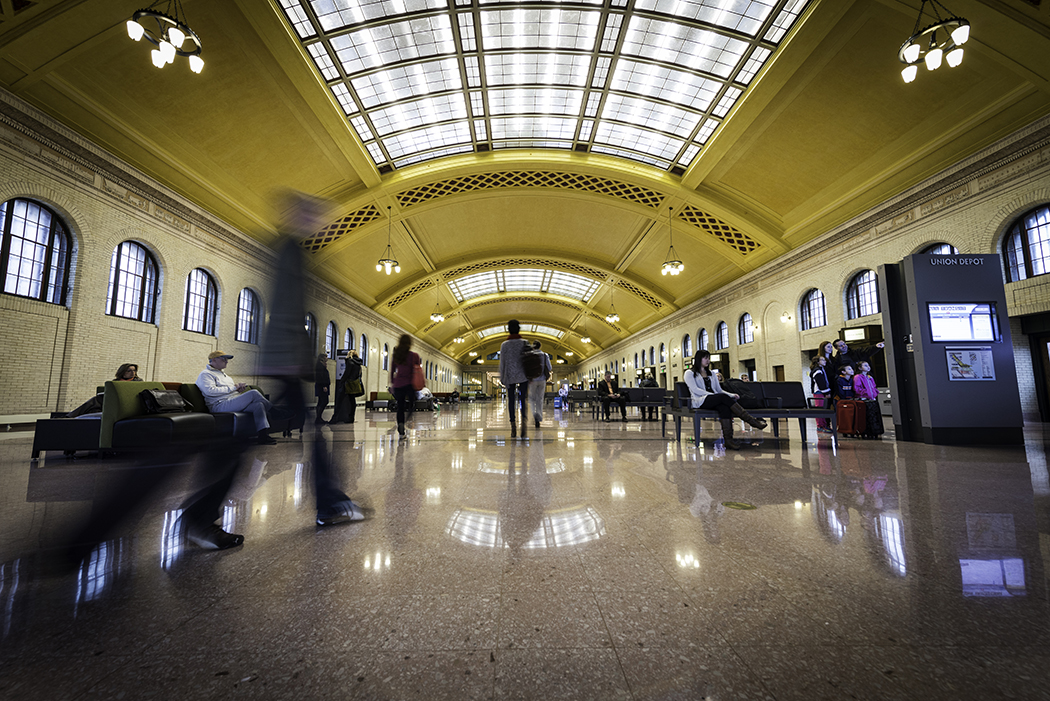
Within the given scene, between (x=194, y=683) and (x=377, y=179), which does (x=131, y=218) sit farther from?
(x=194, y=683)

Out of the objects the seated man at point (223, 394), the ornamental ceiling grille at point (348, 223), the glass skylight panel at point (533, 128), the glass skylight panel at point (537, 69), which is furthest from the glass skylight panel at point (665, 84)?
the seated man at point (223, 394)

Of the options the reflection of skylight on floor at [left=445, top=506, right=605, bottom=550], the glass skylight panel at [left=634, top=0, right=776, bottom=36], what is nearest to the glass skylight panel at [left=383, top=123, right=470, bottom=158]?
the glass skylight panel at [left=634, top=0, right=776, bottom=36]

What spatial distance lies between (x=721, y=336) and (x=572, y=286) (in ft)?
33.8

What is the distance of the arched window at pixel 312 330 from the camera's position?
233 cm

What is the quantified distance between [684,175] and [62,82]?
1471cm

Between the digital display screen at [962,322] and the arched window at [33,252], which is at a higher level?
the arched window at [33,252]

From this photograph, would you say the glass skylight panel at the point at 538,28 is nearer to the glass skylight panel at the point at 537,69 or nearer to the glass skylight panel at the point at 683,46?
the glass skylight panel at the point at 537,69

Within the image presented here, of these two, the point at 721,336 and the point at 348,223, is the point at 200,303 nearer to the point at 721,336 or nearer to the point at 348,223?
the point at 348,223

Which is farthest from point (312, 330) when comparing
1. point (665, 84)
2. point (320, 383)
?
point (665, 84)

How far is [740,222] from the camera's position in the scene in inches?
573

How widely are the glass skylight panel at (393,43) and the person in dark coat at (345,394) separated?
6918 mm

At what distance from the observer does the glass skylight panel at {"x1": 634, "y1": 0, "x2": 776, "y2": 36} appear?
9102 millimetres

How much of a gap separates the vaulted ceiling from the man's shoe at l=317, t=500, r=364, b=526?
6.23 m

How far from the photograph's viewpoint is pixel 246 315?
13695 mm
